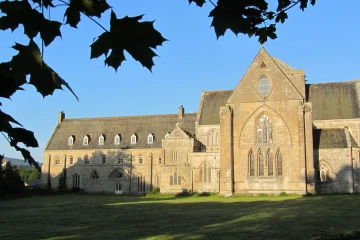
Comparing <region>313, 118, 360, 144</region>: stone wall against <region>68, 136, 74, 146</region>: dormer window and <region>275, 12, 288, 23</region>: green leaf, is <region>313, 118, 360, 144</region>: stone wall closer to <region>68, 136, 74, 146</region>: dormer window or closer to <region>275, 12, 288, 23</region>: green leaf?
<region>68, 136, 74, 146</region>: dormer window

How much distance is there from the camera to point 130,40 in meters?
2.85

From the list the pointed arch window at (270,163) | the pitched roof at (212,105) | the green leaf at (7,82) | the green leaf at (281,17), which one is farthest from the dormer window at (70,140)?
the green leaf at (7,82)

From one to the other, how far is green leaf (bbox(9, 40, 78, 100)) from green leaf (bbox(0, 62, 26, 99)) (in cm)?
7

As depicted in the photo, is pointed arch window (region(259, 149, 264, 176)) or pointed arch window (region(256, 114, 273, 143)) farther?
pointed arch window (region(256, 114, 273, 143))

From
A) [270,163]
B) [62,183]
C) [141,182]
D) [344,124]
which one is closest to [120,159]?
[141,182]

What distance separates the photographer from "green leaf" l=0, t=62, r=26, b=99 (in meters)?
2.86

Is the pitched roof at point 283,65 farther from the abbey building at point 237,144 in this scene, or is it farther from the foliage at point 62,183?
the foliage at point 62,183

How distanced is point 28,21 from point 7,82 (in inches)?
17.1

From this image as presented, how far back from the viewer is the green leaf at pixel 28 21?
279cm

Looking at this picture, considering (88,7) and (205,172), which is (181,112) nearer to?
(205,172)

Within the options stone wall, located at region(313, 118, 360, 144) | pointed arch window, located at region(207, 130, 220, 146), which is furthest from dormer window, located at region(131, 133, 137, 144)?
stone wall, located at region(313, 118, 360, 144)

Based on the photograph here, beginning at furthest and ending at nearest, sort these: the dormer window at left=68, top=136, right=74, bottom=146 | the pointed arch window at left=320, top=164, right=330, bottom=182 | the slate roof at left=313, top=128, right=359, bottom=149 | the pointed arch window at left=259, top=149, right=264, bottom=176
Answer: the dormer window at left=68, top=136, right=74, bottom=146, the slate roof at left=313, top=128, right=359, bottom=149, the pointed arch window at left=320, top=164, right=330, bottom=182, the pointed arch window at left=259, top=149, right=264, bottom=176

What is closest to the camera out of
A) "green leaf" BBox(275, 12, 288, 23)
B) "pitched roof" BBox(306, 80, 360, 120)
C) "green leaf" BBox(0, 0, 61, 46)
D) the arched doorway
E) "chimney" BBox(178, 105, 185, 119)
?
"green leaf" BBox(0, 0, 61, 46)

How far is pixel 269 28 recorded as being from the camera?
6836 millimetres
